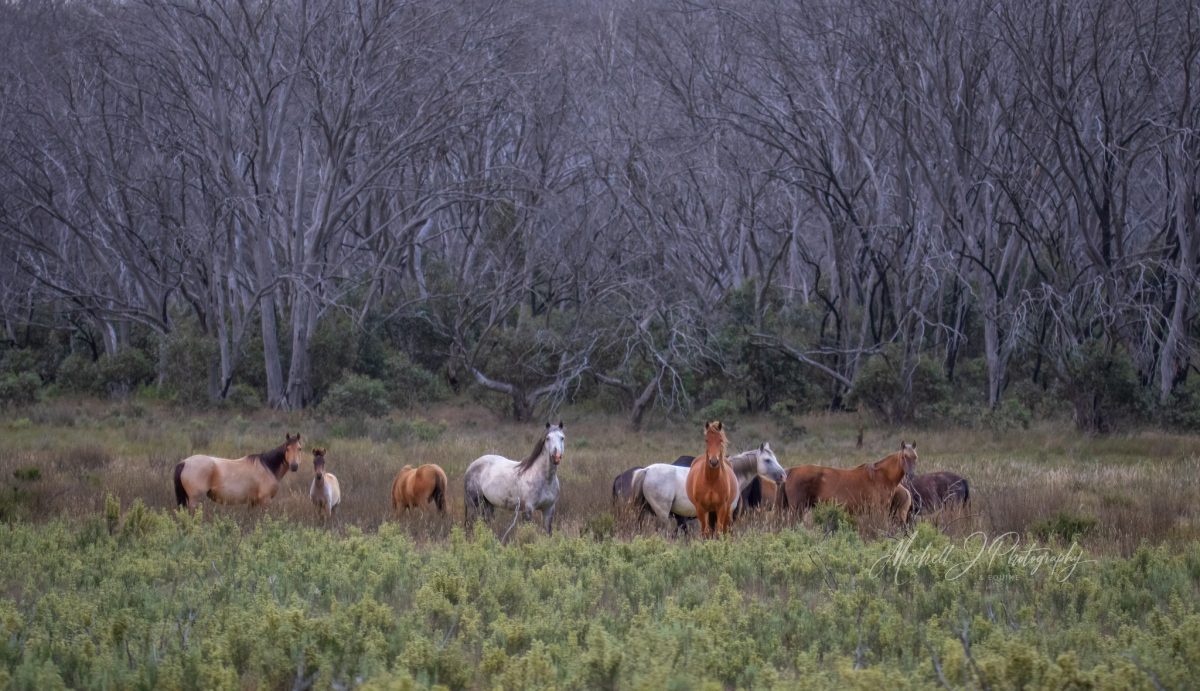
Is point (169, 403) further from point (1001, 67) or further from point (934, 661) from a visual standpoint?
point (934, 661)

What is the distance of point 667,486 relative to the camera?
12773 millimetres

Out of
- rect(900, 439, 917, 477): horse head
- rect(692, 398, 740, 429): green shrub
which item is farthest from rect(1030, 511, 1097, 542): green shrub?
rect(692, 398, 740, 429): green shrub

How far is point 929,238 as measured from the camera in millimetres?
26375

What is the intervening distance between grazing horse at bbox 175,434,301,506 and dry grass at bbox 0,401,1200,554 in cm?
30

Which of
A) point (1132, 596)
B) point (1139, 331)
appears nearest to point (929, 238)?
point (1139, 331)

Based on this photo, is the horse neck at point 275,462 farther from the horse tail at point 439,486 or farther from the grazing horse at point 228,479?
the horse tail at point 439,486

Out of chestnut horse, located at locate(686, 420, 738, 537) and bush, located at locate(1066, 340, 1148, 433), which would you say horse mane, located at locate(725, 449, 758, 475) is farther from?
bush, located at locate(1066, 340, 1148, 433)

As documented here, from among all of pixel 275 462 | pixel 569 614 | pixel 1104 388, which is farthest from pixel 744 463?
pixel 1104 388

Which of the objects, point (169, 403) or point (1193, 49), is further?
point (169, 403)

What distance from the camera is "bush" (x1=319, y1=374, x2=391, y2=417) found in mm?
26781

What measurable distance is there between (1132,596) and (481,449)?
42.8 feet

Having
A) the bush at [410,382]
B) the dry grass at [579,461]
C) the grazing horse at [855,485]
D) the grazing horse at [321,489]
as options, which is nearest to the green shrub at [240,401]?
the dry grass at [579,461]

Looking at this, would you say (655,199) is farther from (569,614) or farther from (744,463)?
(569,614)

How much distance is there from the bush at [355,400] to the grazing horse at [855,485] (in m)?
15.1
